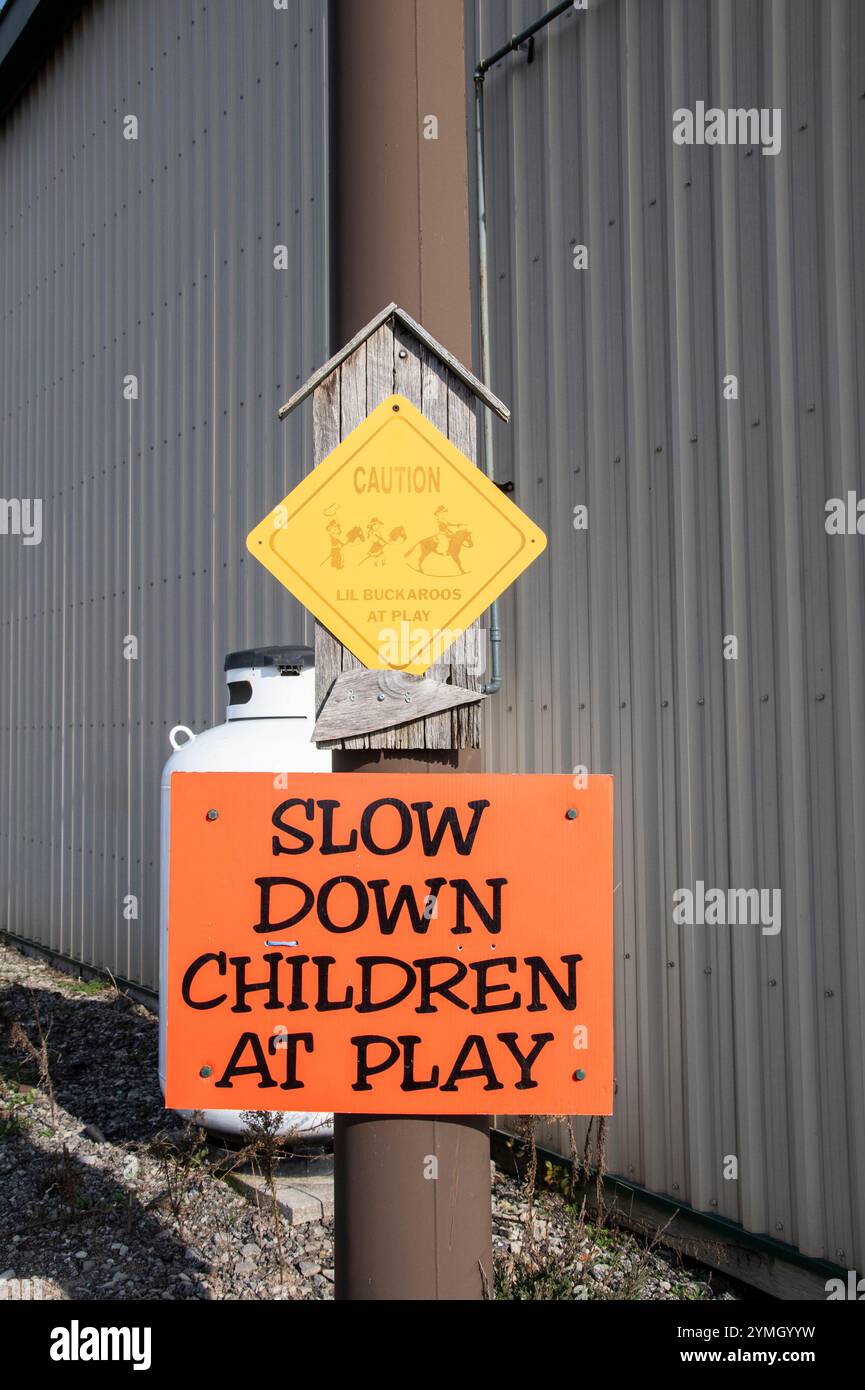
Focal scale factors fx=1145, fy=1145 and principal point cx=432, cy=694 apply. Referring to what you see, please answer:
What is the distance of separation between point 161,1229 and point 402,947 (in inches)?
113

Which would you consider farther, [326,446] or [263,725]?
[263,725]

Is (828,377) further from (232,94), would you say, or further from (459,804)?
(232,94)

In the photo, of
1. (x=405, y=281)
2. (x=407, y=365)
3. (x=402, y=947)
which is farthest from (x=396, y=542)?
(x=402, y=947)

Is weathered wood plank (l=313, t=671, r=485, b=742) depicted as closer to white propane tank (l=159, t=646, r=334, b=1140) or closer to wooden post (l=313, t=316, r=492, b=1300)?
wooden post (l=313, t=316, r=492, b=1300)

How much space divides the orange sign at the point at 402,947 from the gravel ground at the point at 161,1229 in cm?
170

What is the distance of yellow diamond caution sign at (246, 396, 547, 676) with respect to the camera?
1985mm

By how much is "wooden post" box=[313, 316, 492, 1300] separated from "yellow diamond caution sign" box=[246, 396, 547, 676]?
4cm

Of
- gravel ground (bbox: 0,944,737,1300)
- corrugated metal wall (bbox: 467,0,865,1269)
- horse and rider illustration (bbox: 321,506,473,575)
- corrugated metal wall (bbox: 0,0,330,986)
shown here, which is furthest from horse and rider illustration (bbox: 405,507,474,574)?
corrugated metal wall (bbox: 0,0,330,986)

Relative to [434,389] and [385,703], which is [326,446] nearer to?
[434,389]

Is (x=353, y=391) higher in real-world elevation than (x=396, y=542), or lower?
higher

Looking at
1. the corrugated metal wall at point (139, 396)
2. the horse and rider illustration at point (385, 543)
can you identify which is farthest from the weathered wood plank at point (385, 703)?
the corrugated metal wall at point (139, 396)

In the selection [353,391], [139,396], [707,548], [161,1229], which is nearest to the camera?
[353,391]

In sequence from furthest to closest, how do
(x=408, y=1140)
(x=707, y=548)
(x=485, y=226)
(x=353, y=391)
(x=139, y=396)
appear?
1. (x=139, y=396)
2. (x=485, y=226)
3. (x=707, y=548)
4. (x=353, y=391)
5. (x=408, y=1140)

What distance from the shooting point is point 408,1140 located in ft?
6.36
